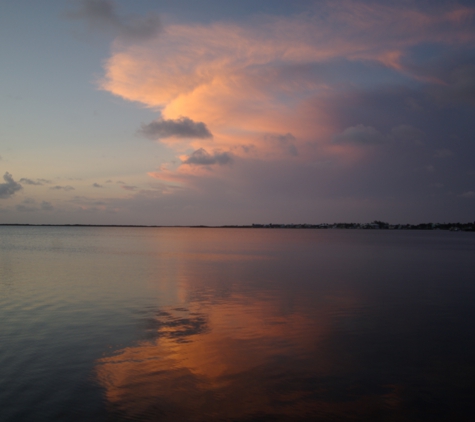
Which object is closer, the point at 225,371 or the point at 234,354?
the point at 225,371

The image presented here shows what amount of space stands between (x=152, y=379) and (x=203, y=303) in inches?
387

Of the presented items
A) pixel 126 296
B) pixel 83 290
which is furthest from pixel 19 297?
pixel 126 296

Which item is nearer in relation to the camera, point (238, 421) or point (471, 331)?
point (238, 421)

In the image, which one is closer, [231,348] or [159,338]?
[231,348]

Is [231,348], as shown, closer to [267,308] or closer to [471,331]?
[267,308]

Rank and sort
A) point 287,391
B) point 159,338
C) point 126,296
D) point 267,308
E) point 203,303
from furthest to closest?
point 126,296 → point 203,303 → point 267,308 → point 159,338 → point 287,391

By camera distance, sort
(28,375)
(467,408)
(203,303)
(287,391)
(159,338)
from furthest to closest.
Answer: (203,303) → (159,338) → (28,375) → (287,391) → (467,408)

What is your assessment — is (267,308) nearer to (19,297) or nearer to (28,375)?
(28,375)

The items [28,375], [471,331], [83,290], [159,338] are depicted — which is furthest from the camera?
[83,290]

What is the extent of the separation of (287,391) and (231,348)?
3.27 meters

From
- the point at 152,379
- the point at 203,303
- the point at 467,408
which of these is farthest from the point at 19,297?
the point at 467,408

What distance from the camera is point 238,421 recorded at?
7641mm

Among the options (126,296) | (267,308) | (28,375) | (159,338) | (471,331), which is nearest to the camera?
(28,375)

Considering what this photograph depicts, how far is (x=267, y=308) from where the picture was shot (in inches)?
706
